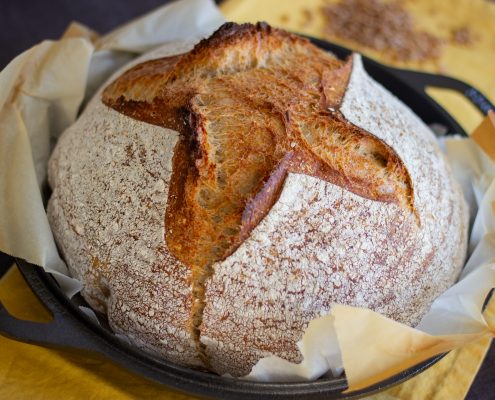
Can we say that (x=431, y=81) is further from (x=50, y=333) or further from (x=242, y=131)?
(x=50, y=333)

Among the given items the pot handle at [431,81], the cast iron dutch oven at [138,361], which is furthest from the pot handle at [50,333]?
the pot handle at [431,81]

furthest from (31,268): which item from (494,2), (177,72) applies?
(494,2)

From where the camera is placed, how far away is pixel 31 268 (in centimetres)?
102

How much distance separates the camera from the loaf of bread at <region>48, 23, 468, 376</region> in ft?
3.08

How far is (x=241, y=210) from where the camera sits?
926 millimetres

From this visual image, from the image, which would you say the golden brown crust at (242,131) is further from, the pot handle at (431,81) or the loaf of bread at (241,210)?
the pot handle at (431,81)

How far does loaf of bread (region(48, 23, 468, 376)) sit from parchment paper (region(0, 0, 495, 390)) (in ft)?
0.14

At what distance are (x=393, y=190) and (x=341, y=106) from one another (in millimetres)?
183

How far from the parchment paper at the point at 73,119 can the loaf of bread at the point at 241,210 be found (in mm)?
42

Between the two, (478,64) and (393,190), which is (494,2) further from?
(393,190)

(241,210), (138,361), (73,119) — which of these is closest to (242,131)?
(241,210)

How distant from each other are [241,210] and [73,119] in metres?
0.59

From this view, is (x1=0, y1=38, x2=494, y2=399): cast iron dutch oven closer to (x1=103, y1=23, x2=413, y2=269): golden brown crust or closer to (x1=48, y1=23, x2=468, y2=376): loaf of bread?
(x1=48, y1=23, x2=468, y2=376): loaf of bread

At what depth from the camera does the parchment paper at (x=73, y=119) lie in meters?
0.87
